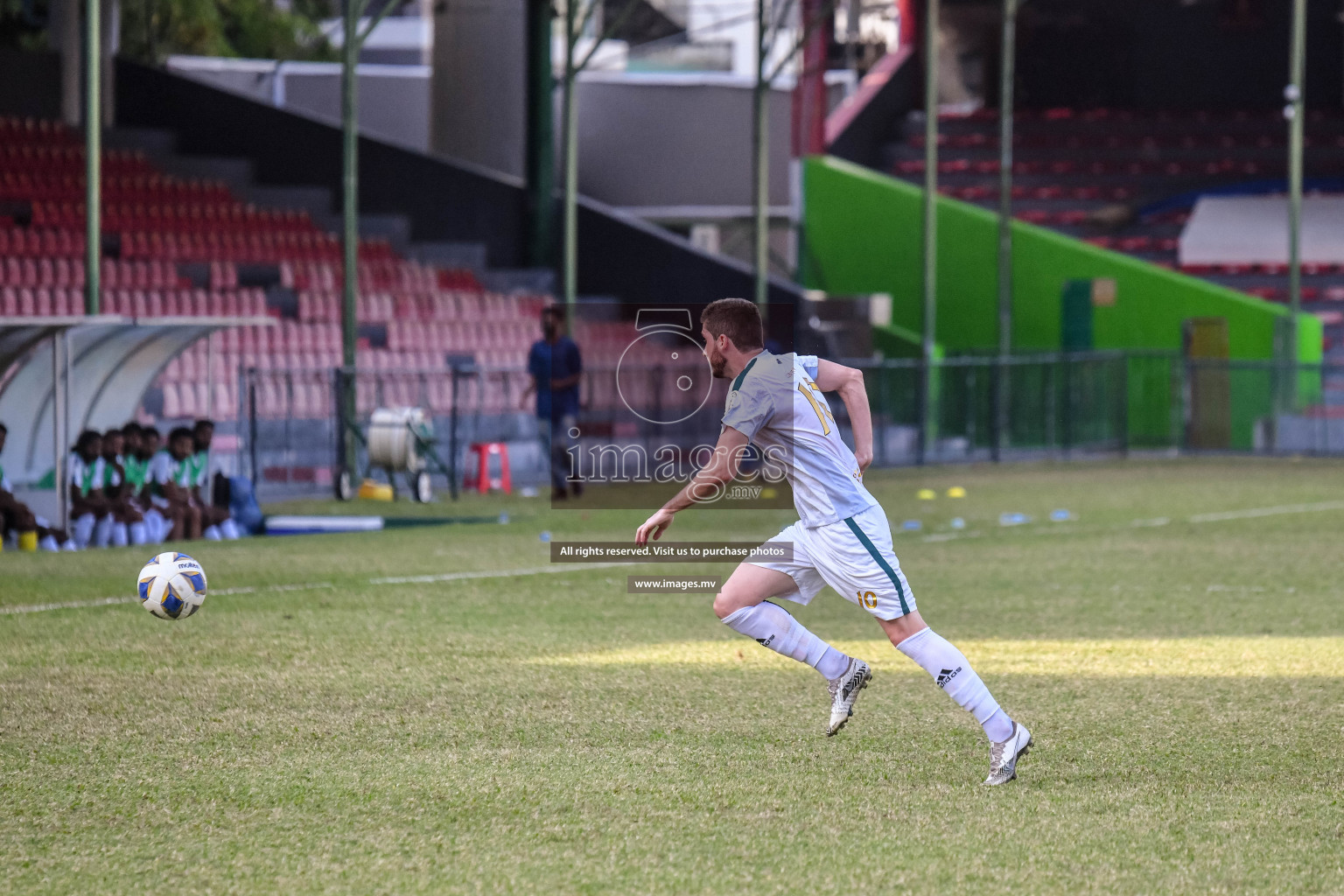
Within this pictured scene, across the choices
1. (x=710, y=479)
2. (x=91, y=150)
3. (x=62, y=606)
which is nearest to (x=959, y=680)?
(x=710, y=479)

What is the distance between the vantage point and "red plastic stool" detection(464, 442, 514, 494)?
23188 mm

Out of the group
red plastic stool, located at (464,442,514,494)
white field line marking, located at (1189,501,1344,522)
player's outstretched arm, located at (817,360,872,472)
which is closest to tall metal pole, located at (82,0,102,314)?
red plastic stool, located at (464,442,514,494)

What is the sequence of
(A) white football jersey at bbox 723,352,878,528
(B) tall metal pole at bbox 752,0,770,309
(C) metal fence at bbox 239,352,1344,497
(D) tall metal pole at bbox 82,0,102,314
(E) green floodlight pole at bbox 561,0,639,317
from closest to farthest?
(A) white football jersey at bbox 723,352,878,528
(D) tall metal pole at bbox 82,0,102,314
(C) metal fence at bbox 239,352,1344,497
(E) green floodlight pole at bbox 561,0,639,317
(B) tall metal pole at bbox 752,0,770,309

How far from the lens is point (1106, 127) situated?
43219mm

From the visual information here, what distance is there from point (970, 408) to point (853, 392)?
75.8ft

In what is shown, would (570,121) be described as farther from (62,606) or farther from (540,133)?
(62,606)

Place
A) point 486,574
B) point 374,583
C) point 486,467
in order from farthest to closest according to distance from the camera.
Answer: point 486,467 → point 486,574 → point 374,583

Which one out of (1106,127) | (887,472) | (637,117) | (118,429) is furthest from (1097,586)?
(1106,127)

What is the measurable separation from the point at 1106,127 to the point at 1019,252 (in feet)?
27.5

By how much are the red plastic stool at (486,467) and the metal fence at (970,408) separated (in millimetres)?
337

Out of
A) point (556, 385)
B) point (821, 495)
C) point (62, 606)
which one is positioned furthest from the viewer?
point (556, 385)

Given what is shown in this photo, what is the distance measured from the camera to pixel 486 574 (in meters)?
14.5

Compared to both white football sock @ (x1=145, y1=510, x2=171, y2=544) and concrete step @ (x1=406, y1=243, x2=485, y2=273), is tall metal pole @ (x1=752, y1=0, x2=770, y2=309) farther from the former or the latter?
white football sock @ (x1=145, y1=510, x2=171, y2=544)

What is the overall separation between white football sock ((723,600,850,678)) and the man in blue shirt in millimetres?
13497
